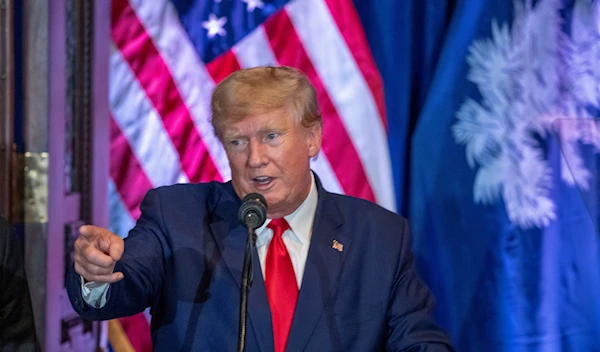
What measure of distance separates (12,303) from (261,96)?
0.81m

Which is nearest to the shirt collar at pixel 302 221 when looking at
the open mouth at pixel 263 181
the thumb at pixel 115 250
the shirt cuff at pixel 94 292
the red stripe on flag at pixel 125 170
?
the open mouth at pixel 263 181

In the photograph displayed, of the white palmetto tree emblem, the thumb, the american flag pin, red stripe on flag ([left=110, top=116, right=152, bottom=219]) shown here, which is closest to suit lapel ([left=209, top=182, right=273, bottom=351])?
the american flag pin

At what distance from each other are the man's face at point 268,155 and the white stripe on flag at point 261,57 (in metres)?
1.02

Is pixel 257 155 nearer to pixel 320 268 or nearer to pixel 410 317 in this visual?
pixel 320 268

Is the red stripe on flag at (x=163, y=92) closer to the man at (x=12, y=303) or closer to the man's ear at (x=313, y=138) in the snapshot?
the man's ear at (x=313, y=138)

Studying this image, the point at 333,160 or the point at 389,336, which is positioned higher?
the point at 333,160

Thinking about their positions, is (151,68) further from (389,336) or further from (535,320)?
(535,320)

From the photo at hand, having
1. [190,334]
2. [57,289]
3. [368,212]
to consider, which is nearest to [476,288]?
[368,212]

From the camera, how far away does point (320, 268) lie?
→ 6.55ft

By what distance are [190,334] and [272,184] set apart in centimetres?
44

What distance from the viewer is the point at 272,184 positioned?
1997 mm

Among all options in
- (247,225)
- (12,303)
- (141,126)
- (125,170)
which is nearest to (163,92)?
(141,126)

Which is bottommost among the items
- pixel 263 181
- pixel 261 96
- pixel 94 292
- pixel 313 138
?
pixel 94 292

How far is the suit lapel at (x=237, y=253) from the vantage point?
1878mm
